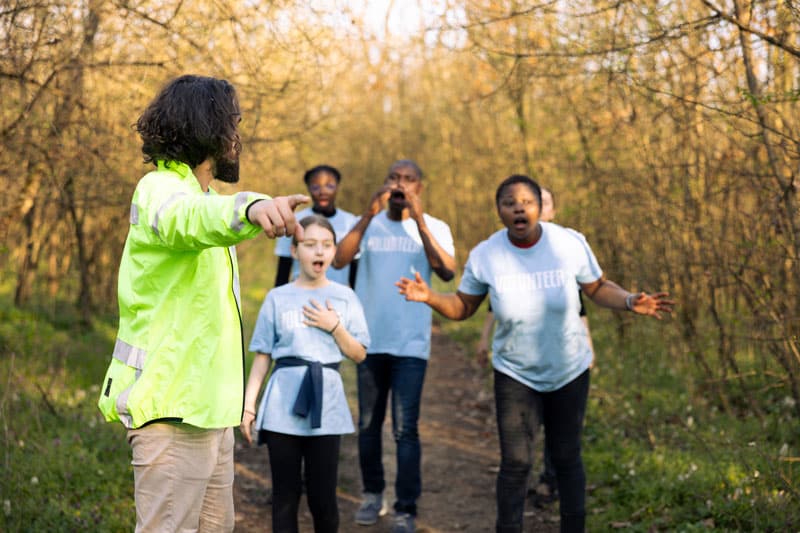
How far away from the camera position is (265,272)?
22.9m

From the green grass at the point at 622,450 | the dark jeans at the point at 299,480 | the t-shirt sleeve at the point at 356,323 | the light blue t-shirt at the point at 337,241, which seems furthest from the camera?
the light blue t-shirt at the point at 337,241

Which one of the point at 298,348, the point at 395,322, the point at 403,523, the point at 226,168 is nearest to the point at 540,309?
the point at 298,348

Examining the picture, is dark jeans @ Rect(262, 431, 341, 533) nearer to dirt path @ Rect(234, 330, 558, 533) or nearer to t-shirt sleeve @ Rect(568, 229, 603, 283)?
dirt path @ Rect(234, 330, 558, 533)

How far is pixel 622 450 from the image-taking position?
6.83 m

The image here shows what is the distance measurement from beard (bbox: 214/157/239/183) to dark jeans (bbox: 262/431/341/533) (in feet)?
6.54

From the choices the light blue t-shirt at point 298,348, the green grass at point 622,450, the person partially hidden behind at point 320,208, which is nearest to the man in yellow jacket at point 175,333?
the light blue t-shirt at point 298,348

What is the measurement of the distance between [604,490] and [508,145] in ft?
30.0

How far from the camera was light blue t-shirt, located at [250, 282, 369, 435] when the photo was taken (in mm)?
4730

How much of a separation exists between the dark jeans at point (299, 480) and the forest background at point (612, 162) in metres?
1.21

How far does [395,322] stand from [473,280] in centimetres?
106

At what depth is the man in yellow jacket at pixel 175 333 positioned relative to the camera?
2.89 metres

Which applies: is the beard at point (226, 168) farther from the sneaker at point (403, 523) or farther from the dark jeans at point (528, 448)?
the sneaker at point (403, 523)

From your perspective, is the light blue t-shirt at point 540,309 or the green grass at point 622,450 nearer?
the light blue t-shirt at point 540,309

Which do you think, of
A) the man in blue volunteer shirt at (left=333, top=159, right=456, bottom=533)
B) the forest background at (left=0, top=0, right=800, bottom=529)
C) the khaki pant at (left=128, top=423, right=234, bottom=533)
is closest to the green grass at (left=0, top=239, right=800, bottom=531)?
the forest background at (left=0, top=0, right=800, bottom=529)
